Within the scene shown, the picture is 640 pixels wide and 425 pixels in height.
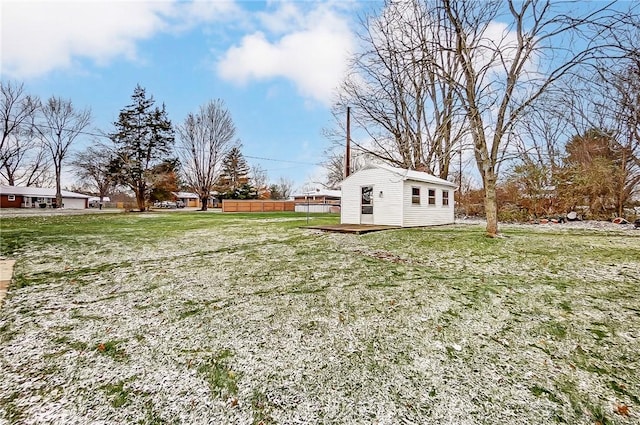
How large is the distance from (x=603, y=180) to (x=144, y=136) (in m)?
29.6

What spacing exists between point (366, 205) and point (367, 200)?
0.20 m

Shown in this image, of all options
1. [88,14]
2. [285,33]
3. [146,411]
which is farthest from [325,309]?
[88,14]

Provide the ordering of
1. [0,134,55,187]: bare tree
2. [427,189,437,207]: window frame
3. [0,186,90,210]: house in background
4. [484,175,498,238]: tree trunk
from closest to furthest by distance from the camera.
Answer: [484,175,498,238]: tree trunk → [427,189,437,207]: window frame → [0,134,55,187]: bare tree → [0,186,90,210]: house in background

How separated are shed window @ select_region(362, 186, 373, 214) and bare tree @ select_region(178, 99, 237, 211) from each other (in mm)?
21334

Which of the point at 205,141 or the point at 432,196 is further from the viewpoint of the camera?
the point at 205,141

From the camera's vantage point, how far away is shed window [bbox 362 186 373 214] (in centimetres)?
1138

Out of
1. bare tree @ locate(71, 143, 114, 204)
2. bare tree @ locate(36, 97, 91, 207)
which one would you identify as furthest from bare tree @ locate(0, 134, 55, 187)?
bare tree @ locate(71, 143, 114, 204)

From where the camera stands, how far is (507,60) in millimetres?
7637

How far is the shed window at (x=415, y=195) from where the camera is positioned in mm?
10922

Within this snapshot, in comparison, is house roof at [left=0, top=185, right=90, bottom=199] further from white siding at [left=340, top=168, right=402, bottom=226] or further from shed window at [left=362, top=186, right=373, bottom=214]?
shed window at [left=362, top=186, right=373, bottom=214]

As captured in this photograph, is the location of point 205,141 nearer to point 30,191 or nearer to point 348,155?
point 348,155

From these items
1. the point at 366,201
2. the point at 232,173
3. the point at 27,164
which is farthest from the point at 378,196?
the point at 27,164

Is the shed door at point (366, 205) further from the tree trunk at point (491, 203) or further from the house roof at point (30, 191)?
the house roof at point (30, 191)

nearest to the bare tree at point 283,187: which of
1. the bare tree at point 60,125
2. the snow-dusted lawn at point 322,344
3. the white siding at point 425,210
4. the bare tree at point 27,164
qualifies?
the bare tree at point 60,125
